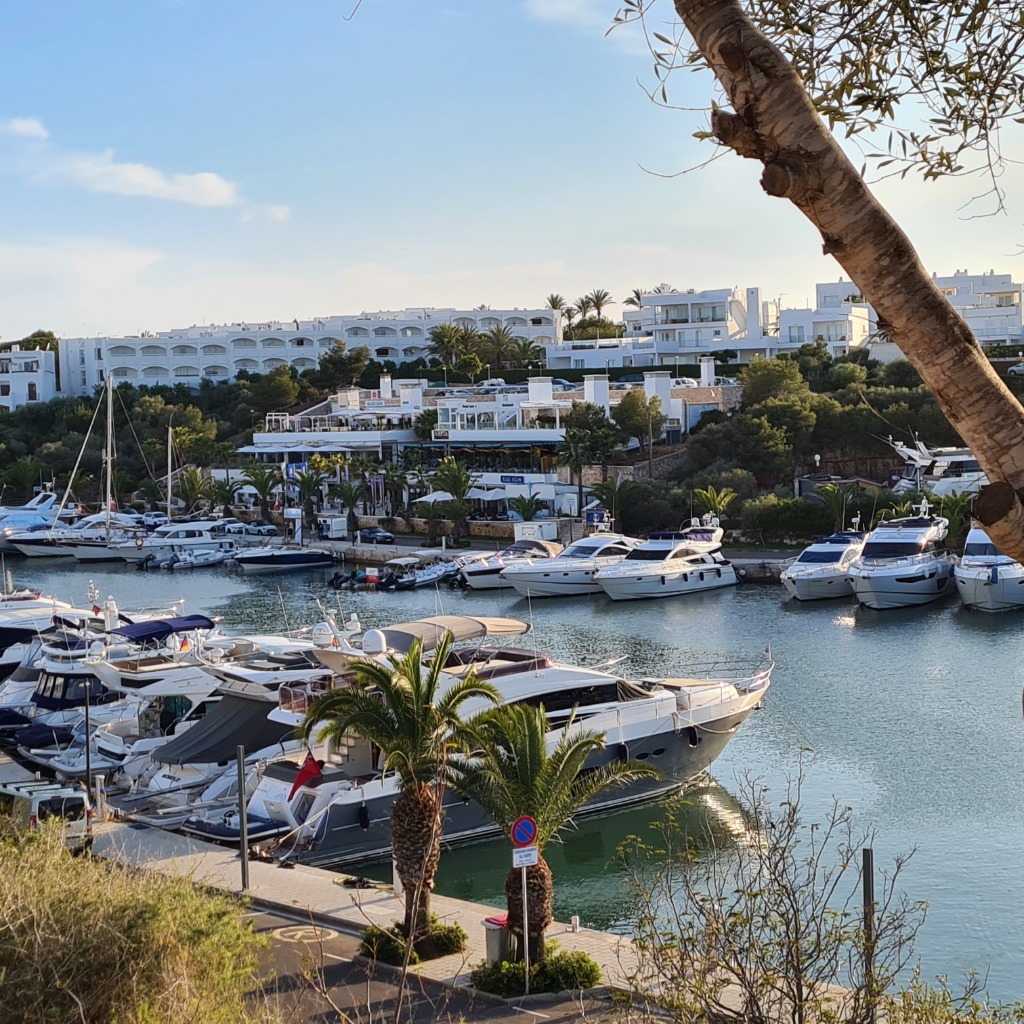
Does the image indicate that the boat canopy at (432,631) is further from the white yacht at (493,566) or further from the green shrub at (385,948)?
the white yacht at (493,566)

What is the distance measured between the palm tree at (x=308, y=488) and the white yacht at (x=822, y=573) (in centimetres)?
3206

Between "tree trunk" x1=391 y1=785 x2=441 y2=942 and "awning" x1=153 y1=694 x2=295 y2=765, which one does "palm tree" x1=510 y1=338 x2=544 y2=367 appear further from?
"tree trunk" x1=391 y1=785 x2=441 y2=942

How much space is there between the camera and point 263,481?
237ft

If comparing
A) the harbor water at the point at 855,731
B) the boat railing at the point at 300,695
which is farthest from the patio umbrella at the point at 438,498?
the boat railing at the point at 300,695

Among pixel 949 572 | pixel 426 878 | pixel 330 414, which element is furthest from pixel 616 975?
pixel 330 414

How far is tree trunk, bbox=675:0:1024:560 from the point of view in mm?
5195

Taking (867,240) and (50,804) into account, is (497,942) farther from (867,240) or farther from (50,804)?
(50,804)

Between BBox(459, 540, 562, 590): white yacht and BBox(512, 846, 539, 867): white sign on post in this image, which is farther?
BBox(459, 540, 562, 590): white yacht

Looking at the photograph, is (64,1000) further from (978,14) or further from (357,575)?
(357,575)

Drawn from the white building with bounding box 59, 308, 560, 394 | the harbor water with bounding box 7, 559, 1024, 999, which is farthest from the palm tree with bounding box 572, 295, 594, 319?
the harbor water with bounding box 7, 559, 1024, 999

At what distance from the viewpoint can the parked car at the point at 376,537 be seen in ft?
207

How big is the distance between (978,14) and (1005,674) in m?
25.9

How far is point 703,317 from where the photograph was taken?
95.9 meters

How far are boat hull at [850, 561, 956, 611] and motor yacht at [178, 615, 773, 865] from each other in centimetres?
1714
